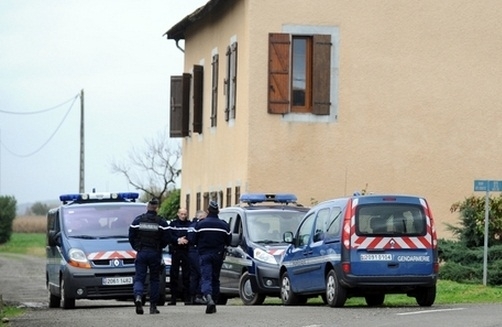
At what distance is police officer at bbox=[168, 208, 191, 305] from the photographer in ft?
90.2

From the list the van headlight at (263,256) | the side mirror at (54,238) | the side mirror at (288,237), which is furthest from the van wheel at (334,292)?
the side mirror at (54,238)

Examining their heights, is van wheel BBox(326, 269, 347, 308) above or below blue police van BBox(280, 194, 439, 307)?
below

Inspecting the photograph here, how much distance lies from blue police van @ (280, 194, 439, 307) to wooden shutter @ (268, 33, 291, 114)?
12296 mm

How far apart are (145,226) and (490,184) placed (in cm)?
836

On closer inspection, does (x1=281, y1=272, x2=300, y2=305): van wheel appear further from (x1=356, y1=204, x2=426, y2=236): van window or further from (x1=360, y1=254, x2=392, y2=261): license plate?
(x1=356, y1=204, x2=426, y2=236): van window

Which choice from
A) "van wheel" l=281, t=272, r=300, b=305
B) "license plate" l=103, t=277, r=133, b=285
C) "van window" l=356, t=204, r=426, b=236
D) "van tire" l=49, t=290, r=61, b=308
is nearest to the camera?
"van window" l=356, t=204, r=426, b=236

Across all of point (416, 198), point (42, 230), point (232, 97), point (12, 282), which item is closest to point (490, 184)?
point (416, 198)

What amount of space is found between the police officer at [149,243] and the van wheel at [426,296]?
4.03 meters

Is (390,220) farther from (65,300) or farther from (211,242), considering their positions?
(65,300)

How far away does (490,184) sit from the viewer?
29047 millimetres

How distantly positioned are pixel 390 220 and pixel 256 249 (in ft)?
13.5

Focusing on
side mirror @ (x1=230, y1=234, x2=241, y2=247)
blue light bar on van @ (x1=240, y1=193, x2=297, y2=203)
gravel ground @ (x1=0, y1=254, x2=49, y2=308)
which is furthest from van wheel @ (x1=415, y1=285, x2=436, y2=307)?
gravel ground @ (x1=0, y1=254, x2=49, y2=308)

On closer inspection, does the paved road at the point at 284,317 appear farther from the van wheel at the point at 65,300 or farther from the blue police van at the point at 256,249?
the blue police van at the point at 256,249

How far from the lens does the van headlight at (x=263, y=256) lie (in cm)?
2666
